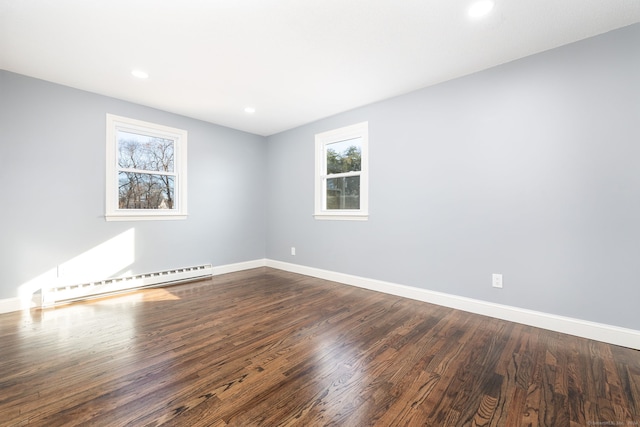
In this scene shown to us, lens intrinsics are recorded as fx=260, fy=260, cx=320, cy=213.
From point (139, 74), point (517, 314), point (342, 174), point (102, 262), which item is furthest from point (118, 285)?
point (517, 314)

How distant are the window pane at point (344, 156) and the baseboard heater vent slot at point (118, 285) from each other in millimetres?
2591

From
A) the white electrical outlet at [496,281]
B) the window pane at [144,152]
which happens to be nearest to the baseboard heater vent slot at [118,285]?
the window pane at [144,152]

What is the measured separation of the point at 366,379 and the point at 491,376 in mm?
807

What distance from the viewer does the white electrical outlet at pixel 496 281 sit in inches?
102

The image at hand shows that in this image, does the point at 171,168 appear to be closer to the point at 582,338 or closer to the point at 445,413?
the point at 445,413

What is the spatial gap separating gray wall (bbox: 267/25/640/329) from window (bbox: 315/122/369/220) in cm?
17

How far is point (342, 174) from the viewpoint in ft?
13.0

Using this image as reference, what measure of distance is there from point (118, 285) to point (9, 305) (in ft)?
2.98

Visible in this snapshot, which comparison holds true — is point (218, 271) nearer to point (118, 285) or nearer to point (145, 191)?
point (118, 285)

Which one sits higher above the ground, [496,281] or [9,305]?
[496,281]

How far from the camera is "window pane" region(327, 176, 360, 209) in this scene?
381 centimetres

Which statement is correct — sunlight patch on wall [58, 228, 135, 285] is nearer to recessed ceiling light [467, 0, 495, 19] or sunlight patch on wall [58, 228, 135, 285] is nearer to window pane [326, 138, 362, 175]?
window pane [326, 138, 362, 175]

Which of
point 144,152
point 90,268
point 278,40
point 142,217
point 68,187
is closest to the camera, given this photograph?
point 278,40

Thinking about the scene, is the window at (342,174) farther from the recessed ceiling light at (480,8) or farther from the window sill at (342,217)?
the recessed ceiling light at (480,8)
